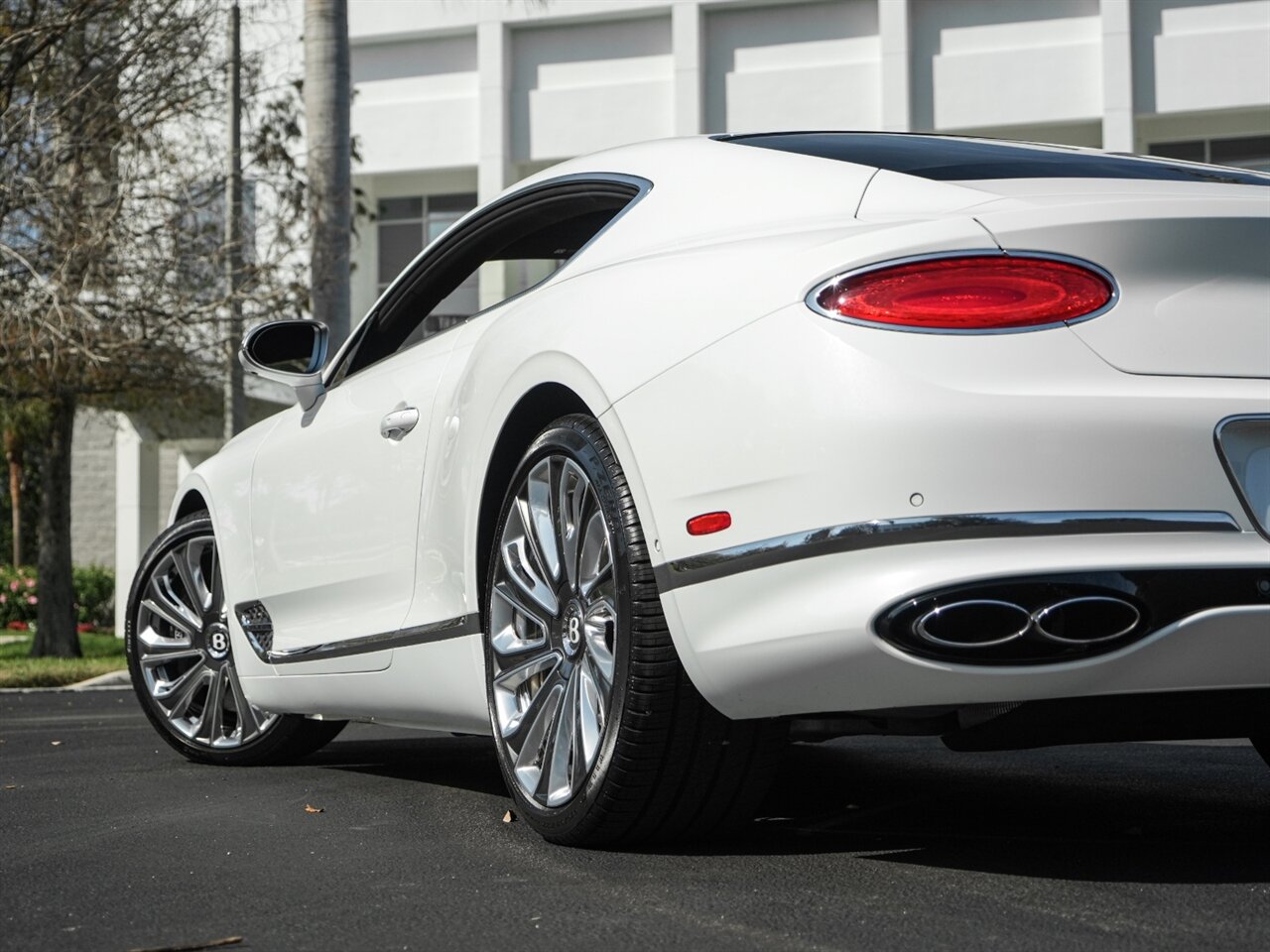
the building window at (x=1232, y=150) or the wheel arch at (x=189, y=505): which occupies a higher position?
the building window at (x=1232, y=150)

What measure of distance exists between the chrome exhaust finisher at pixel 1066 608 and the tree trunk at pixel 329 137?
1072 cm

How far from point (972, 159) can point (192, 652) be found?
10.5 feet

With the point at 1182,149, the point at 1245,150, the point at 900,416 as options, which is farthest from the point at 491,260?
the point at 1182,149

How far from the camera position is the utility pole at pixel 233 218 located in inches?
564

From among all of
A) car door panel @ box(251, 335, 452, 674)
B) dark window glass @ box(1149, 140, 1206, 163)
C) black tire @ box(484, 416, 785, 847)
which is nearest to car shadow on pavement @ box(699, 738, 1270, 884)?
black tire @ box(484, 416, 785, 847)

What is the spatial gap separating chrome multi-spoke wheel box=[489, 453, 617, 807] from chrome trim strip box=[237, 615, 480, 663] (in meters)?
0.19

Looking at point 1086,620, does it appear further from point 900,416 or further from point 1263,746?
point 1263,746

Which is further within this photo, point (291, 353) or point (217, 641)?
point (217, 641)

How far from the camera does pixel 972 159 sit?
3.69 m

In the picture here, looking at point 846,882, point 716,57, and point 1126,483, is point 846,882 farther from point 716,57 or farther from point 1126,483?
point 716,57

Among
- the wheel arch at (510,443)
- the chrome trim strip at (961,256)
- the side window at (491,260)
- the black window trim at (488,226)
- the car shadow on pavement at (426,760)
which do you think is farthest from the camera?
the car shadow on pavement at (426,760)

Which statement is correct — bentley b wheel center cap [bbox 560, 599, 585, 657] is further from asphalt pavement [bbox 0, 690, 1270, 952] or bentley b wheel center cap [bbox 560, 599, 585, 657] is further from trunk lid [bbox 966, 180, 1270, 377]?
trunk lid [bbox 966, 180, 1270, 377]

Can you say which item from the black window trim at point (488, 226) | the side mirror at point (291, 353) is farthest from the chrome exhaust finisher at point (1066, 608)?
the side mirror at point (291, 353)

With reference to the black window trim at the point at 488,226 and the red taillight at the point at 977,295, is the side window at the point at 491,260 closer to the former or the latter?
the black window trim at the point at 488,226
